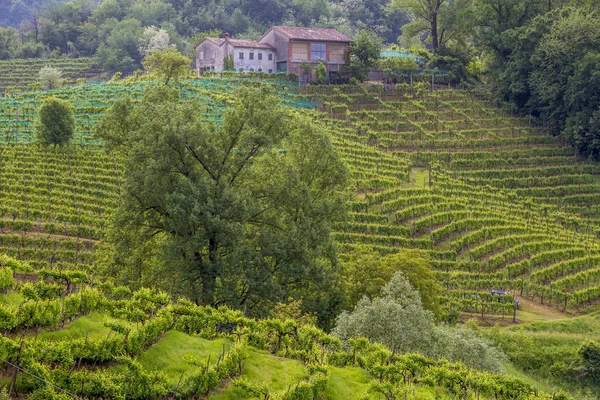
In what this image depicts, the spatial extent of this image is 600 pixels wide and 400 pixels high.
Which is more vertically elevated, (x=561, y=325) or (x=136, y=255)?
(x=136, y=255)

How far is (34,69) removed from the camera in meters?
83.2

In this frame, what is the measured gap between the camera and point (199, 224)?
22.9 meters

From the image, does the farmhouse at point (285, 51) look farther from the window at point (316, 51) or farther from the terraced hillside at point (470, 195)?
the terraced hillside at point (470, 195)

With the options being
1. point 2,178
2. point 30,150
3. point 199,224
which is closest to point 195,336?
point 199,224

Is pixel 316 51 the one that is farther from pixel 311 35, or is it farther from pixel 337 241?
pixel 337 241

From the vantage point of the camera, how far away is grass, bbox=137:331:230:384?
1500 cm

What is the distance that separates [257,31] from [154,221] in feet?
269

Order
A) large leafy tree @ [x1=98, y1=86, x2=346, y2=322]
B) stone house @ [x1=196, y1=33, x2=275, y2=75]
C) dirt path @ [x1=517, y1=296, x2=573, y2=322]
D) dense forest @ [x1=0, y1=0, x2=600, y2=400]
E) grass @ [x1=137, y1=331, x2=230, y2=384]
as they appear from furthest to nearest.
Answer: stone house @ [x1=196, y1=33, x2=275, y2=75] < dirt path @ [x1=517, y1=296, x2=573, y2=322] < large leafy tree @ [x1=98, y1=86, x2=346, y2=322] < dense forest @ [x1=0, y1=0, x2=600, y2=400] < grass @ [x1=137, y1=331, x2=230, y2=384]

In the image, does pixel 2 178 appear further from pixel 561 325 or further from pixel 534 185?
pixel 534 185

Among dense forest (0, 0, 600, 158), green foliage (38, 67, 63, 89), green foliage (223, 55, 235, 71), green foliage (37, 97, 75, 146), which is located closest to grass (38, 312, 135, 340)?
green foliage (37, 97, 75, 146)

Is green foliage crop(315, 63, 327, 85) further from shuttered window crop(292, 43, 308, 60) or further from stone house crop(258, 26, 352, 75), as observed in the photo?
shuttered window crop(292, 43, 308, 60)

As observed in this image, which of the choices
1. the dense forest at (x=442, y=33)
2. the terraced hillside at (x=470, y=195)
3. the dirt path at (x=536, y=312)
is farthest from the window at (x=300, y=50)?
the dirt path at (x=536, y=312)

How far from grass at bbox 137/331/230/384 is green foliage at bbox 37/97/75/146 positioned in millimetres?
26732

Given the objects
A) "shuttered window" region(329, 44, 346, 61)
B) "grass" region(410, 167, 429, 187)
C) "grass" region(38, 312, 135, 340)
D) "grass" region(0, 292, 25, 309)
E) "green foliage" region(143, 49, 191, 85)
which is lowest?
"grass" region(410, 167, 429, 187)
